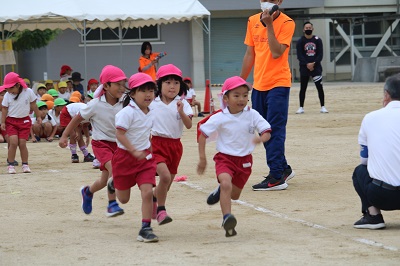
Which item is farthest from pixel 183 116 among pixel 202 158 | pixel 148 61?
pixel 148 61

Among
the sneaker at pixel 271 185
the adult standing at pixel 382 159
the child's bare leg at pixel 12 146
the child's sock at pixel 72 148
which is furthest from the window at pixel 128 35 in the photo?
the adult standing at pixel 382 159

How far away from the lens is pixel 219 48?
1603 inches

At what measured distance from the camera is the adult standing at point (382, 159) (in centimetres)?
782

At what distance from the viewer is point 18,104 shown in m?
14.1

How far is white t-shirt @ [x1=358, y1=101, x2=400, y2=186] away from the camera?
25.6 feet

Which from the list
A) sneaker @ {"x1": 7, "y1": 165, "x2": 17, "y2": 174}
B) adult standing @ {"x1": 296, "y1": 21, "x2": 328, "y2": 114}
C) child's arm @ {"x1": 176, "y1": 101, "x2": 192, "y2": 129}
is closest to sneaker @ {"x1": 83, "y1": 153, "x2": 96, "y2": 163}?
sneaker @ {"x1": 7, "y1": 165, "x2": 17, "y2": 174}

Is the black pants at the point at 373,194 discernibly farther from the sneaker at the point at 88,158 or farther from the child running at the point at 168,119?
the sneaker at the point at 88,158

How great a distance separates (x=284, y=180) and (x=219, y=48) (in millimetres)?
30122

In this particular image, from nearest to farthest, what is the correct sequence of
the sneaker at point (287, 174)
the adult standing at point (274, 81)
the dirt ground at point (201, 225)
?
the dirt ground at point (201, 225)
the adult standing at point (274, 81)
the sneaker at point (287, 174)

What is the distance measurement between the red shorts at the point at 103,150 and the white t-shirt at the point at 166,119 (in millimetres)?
625

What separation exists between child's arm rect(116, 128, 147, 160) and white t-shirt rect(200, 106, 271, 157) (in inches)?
23.5

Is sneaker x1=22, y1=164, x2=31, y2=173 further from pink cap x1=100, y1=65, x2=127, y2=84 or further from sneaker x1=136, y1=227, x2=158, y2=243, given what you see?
sneaker x1=136, y1=227, x2=158, y2=243

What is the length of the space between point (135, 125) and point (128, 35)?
31396 mm

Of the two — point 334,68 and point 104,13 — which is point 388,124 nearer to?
point 104,13
